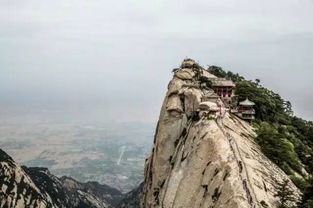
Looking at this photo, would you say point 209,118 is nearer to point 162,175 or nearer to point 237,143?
point 237,143

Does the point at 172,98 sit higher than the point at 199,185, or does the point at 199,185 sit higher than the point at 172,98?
the point at 172,98

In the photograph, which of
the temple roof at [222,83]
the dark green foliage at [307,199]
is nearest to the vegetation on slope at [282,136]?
the dark green foliage at [307,199]

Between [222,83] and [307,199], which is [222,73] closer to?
[222,83]

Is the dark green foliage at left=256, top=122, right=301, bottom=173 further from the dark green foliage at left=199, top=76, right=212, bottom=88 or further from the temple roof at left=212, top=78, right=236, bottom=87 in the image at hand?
the temple roof at left=212, top=78, right=236, bottom=87

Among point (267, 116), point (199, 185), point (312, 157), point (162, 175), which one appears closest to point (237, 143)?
point (199, 185)

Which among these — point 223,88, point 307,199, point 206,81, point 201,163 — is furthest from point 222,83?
point 307,199

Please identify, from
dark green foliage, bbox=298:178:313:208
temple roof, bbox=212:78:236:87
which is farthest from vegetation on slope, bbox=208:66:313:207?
temple roof, bbox=212:78:236:87

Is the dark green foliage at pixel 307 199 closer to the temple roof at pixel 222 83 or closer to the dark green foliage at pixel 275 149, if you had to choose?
the dark green foliage at pixel 275 149
